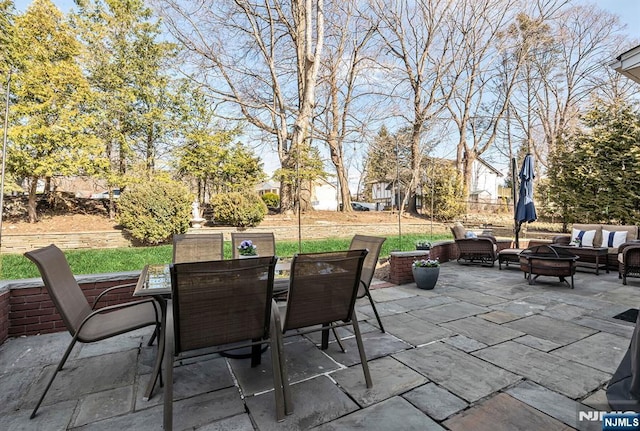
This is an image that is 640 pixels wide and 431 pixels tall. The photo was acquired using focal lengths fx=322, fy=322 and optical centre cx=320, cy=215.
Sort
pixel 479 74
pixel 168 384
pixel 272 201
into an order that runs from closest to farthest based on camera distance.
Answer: pixel 168 384 → pixel 479 74 → pixel 272 201

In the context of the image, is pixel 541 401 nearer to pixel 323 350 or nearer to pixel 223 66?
pixel 323 350

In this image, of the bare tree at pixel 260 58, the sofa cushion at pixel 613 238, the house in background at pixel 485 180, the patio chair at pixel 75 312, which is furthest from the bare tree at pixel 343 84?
the house in background at pixel 485 180

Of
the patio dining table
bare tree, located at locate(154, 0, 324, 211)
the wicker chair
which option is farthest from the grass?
bare tree, located at locate(154, 0, 324, 211)

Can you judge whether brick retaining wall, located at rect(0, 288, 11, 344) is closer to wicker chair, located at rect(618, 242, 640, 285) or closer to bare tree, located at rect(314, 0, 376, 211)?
wicker chair, located at rect(618, 242, 640, 285)

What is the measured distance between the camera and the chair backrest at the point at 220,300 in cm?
163

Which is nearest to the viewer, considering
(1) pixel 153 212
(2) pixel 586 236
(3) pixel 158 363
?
(3) pixel 158 363

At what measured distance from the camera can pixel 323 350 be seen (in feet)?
8.69

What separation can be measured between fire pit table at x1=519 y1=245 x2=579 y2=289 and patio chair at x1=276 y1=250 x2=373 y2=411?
168 inches

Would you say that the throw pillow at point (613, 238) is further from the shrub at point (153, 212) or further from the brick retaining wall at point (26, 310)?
the shrub at point (153, 212)

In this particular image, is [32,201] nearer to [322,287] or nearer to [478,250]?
[322,287]

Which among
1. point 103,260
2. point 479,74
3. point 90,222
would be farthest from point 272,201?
point 103,260

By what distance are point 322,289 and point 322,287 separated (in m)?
0.02

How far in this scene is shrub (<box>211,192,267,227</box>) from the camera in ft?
31.0

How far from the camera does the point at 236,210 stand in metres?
9.42
